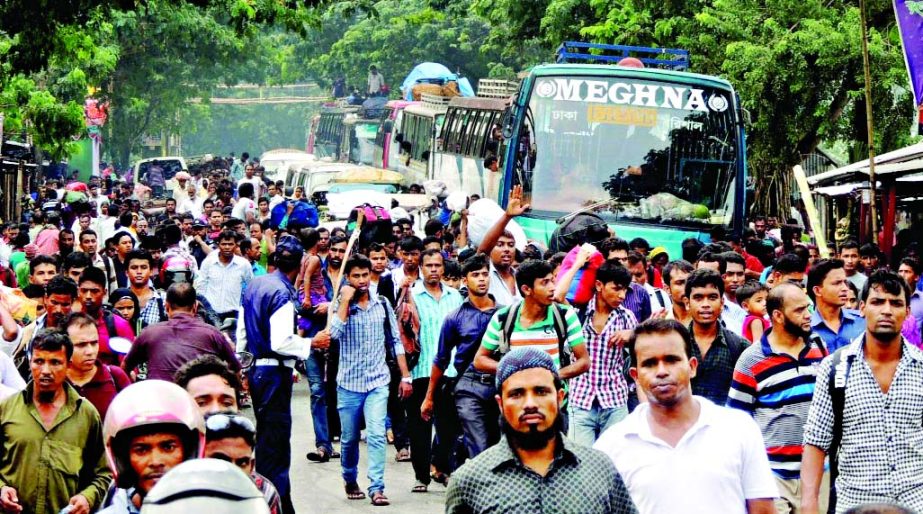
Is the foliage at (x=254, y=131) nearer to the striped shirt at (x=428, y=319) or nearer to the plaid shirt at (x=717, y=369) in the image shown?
the striped shirt at (x=428, y=319)

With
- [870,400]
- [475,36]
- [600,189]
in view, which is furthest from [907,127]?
[475,36]

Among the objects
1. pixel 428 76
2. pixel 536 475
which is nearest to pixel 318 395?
pixel 536 475

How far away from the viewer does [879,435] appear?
625 cm

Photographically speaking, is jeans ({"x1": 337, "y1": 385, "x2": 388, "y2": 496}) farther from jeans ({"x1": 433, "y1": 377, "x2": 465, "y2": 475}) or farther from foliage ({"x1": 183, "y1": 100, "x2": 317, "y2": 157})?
foliage ({"x1": 183, "y1": 100, "x2": 317, "y2": 157})

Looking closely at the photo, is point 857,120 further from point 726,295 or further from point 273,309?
point 273,309

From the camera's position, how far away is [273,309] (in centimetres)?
941

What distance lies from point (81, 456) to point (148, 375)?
1856mm

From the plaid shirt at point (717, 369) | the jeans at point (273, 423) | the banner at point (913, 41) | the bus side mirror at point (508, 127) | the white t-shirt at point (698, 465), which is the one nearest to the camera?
the white t-shirt at point (698, 465)

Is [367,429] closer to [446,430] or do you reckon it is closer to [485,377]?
[446,430]

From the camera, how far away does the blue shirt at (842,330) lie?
28.8ft

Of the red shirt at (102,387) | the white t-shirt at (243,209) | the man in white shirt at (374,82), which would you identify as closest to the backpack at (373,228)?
the red shirt at (102,387)

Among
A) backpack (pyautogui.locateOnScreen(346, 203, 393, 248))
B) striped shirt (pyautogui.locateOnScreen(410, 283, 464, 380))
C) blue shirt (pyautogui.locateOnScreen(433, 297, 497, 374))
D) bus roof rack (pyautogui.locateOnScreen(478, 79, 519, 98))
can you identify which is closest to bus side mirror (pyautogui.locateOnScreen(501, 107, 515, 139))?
backpack (pyautogui.locateOnScreen(346, 203, 393, 248))

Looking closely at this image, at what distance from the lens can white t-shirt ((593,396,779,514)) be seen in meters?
5.05

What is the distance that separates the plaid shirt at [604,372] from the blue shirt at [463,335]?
667mm
